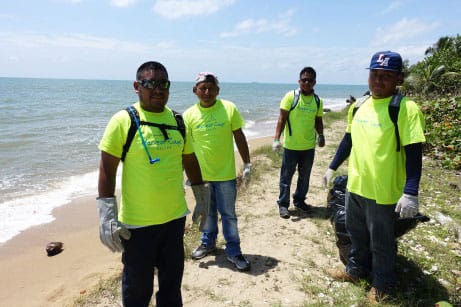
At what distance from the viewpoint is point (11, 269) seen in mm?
4664

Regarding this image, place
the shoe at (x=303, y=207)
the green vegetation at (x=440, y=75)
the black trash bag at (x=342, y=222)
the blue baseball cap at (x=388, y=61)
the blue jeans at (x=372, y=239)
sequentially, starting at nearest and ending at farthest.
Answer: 1. the blue baseball cap at (x=388, y=61)
2. the blue jeans at (x=372, y=239)
3. the black trash bag at (x=342, y=222)
4. the shoe at (x=303, y=207)
5. the green vegetation at (x=440, y=75)

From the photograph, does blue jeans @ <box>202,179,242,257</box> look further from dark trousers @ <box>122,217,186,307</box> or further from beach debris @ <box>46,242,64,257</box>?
beach debris @ <box>46,242,64,257</box>

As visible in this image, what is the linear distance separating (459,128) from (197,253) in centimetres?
720

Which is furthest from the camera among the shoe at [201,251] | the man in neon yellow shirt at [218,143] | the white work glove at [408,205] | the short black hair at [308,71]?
the short black hair at [308,71]

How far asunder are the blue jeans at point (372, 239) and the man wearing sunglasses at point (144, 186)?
1.61 metres

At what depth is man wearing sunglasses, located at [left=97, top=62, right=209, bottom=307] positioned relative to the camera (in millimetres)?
2121

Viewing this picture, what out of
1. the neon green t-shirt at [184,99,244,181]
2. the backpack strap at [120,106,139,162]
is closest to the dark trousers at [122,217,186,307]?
the backpack strap at [120,106,139,162]

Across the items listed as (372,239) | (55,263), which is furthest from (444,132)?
(55,263)

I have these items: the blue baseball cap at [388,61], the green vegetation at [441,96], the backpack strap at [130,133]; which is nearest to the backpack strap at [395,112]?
the blue baseball cap at [388,61]

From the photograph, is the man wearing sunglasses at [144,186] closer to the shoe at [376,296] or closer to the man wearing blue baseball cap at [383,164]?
the man wearing blue baseball cap at [383,164]

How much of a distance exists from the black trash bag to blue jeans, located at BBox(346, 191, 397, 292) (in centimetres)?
22

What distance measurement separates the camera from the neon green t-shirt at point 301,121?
481cm

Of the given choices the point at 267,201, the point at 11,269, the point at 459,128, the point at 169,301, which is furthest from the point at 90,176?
the point at 459,128

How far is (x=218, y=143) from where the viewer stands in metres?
3.52
